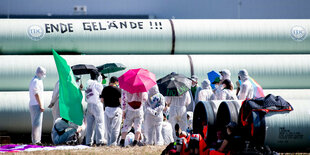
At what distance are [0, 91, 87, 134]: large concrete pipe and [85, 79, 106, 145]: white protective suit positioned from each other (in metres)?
1.97

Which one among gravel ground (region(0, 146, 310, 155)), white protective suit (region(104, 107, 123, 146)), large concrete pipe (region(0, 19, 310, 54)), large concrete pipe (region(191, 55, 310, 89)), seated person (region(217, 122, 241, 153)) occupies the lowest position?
gravel ground (region(0, 146, 310, 155))

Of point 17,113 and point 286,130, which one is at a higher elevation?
point 17,113

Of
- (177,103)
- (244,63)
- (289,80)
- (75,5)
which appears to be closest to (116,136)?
(177,103)

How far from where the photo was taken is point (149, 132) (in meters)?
10.2

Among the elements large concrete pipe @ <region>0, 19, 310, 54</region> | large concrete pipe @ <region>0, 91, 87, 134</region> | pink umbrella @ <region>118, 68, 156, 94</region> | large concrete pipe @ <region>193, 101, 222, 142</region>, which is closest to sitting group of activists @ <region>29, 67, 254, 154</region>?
pink umbrella @ <region>118, 68, 156, 94</region>

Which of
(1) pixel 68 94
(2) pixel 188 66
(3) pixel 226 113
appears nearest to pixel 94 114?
(1) pixel 68 94

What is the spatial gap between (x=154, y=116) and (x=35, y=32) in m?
4.50

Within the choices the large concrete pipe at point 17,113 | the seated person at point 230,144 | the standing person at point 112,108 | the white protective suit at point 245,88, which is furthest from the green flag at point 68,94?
the seated person at point 230,144

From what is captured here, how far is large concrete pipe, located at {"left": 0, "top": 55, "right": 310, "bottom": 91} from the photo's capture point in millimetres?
12508

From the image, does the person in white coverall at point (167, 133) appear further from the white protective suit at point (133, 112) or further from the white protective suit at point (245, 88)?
the white protective suit at point (245, 88)

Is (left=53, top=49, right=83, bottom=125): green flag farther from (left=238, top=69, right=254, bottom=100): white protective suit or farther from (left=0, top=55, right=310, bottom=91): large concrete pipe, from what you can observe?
(left=238, top=69, right=254, bottom=100): white protective suit

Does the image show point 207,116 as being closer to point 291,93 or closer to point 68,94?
point 68,94

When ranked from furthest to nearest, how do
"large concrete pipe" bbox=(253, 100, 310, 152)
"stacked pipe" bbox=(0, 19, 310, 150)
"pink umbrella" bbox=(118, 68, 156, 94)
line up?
"stacked pipe" bbox=(0, 19, 310, 150), "pink umbrella" bbox=(118, 68, 156, 94), "large concrete pipe" bbox=(253, 100, 310, 152)

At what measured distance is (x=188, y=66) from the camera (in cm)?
1323
